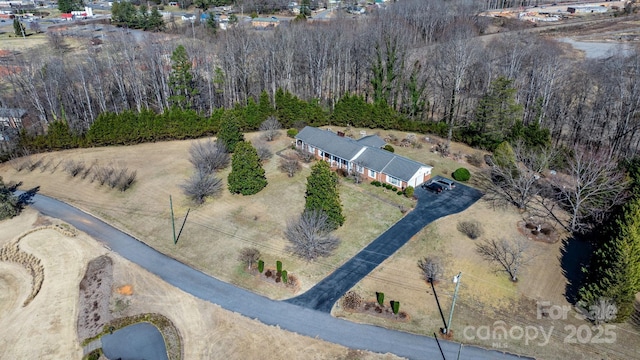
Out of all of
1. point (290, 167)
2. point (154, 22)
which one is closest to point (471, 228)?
point (290, 167)

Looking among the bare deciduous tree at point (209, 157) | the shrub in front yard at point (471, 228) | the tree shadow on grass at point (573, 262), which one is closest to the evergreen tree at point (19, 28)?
the bare deciduous tree at point (209, 157)

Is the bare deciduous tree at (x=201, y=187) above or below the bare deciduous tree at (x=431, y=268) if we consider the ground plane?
Answer: above

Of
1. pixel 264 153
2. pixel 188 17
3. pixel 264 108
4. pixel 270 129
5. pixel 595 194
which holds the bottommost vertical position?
pixel 264 153

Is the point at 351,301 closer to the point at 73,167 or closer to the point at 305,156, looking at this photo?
the point at 305,156

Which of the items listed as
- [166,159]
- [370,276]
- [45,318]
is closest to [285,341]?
[370,276]

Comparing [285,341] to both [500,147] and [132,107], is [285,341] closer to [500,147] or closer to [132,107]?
[500,147]

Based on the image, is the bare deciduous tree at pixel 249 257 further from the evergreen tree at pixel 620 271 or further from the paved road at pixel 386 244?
the evergreen tree at pixel 620 271

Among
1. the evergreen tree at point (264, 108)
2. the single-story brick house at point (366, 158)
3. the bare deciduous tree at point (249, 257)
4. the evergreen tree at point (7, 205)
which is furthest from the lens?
the evergreen tree at point (264, 108)
